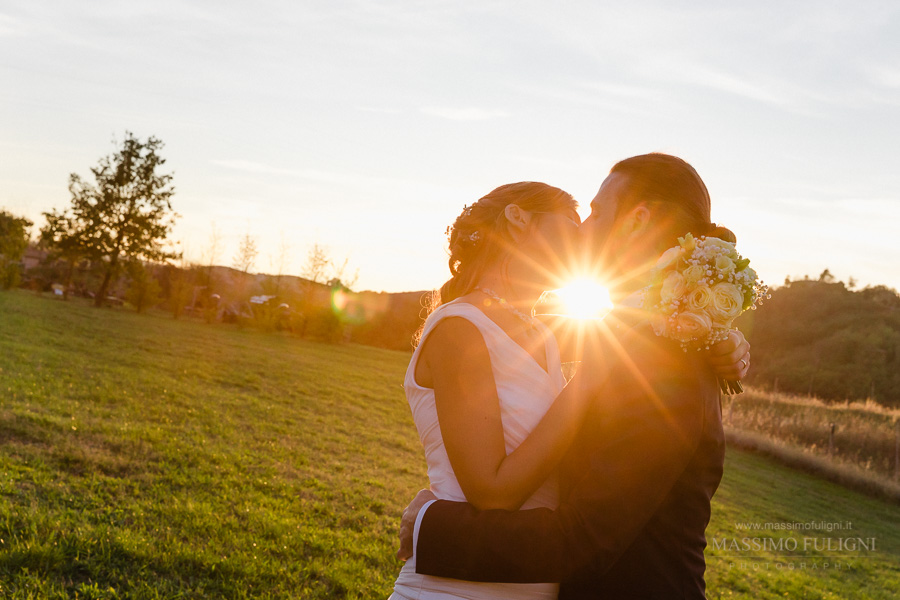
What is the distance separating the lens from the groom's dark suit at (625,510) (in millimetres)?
1838

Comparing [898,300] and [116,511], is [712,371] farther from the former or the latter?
[898,300]

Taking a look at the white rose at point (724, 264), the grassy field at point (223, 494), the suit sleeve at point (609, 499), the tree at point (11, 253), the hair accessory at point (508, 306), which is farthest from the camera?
the tree at point (11, 253)

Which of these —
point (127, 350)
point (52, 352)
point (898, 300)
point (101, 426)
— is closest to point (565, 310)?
point (101, 426)

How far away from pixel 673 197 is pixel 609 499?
1.10 metres

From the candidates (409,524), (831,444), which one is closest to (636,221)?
(409,524)

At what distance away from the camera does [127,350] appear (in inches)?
754

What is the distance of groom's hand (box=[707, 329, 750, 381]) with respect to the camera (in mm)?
2043

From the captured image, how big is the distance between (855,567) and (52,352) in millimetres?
17796

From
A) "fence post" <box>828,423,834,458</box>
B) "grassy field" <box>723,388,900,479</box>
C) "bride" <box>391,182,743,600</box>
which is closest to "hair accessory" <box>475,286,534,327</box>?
"bride" <box>391,182,743,600</box>

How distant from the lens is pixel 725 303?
6.61ft

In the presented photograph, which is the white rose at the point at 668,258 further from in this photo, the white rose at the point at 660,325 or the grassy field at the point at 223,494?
the grassy field at the point at 223,494

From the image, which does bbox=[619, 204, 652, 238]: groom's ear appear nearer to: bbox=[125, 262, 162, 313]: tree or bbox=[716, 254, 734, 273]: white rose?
bbox=[716, 254, 734, 273]: white rose

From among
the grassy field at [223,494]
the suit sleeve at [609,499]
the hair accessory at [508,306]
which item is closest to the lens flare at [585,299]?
the hair accessory at [508,306]

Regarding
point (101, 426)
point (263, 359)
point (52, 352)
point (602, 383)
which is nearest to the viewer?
point (602, 383)
